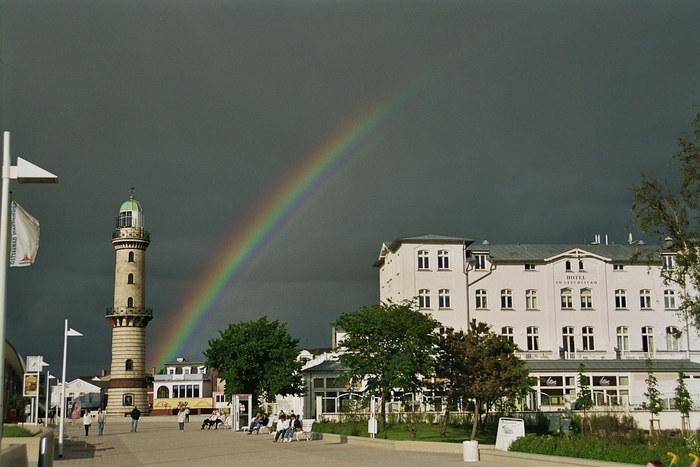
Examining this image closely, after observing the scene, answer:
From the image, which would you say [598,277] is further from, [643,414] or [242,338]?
[242,338]

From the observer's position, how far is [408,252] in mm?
66062

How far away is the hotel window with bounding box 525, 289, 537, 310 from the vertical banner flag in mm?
57743

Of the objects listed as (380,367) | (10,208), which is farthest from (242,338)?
(10,208)

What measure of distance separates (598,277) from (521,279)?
6628 mm

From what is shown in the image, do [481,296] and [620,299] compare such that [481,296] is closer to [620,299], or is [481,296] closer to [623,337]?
[620,299]

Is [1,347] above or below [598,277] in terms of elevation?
below

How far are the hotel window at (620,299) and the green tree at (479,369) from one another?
1072 inches

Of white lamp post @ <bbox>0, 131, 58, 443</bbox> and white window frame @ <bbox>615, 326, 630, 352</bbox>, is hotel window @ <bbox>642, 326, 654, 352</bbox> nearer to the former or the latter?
white window frame @ <bbox>615, 326, 630, 352</bbox>

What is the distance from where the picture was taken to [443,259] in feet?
219

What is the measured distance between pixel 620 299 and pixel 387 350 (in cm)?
3092

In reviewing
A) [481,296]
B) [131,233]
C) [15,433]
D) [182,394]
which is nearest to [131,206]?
[131,233]

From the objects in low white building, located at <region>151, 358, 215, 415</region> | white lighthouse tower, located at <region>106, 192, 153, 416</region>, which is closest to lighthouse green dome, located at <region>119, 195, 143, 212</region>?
white lighthouse tower, located at <region>106, 192, 153, 416</region>

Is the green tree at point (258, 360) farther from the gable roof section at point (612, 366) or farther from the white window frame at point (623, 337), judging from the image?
the white window frame at point (623, 337)

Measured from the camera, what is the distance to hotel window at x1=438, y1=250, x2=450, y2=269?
66.5m
